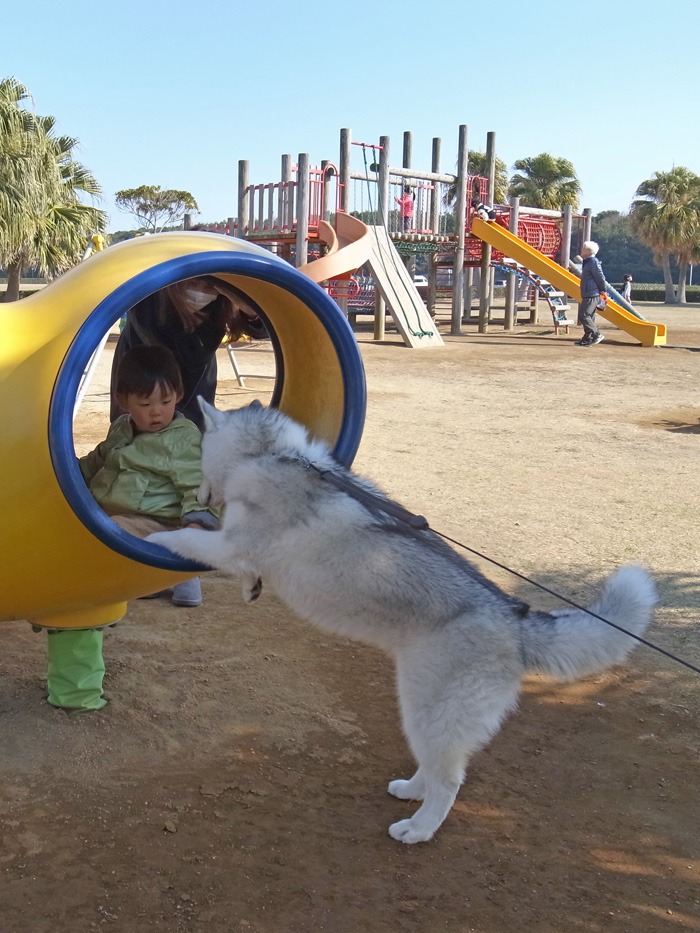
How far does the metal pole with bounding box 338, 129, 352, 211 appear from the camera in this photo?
66.7 ft

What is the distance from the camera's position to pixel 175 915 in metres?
Answer: 2.68

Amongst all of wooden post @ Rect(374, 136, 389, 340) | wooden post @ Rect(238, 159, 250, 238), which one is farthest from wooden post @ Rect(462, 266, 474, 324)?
wooden post @ Rect(238, 159, 250, 238)

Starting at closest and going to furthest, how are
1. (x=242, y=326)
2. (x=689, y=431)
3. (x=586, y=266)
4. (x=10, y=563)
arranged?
1. (x=10, y=563)
2. (x=242, y=326)
3. (x=689, y=431)
4. (x=586, y=266)

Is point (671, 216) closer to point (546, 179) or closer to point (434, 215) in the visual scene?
point (546, 179)

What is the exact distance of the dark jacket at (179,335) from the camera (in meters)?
4.91

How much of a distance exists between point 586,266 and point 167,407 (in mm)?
18507

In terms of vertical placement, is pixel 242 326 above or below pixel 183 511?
above

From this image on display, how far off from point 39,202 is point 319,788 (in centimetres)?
2265

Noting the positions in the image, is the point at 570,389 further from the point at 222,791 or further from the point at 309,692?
the point at 222,791

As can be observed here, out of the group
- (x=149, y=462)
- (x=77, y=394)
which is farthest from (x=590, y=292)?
(x=149, y=462)

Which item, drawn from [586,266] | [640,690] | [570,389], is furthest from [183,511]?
[586,266]

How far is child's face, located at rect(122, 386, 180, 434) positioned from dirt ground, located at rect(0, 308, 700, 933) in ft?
3.85

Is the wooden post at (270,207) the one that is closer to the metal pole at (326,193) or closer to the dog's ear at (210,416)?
the metal pole at (326,193)

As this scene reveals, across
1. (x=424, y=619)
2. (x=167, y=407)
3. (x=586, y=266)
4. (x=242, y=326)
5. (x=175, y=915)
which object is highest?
(x=586, y=266)
